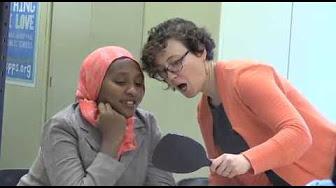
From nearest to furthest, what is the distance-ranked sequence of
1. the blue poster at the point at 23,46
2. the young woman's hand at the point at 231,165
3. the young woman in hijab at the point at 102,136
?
the young woman's hand at the point at 231,165, the young woman in hijab at the point at 102,136, the blue poster at the point at 23,46

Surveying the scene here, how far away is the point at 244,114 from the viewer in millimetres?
1142

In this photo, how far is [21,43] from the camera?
8.95 feet

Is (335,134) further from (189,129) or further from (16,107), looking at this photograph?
(16,107)

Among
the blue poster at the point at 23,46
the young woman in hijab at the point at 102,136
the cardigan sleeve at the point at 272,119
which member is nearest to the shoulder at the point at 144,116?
the young woman in hijab at the point at 102,136

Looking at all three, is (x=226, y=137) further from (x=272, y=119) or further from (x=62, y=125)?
(x=62, y=125)

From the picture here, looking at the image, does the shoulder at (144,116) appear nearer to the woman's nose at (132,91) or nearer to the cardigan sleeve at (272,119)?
the woman's nose at (132,91)

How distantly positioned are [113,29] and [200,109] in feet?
3.90

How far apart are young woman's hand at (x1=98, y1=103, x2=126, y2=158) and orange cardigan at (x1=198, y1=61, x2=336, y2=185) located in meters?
0.23

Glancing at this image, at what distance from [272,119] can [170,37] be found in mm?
317

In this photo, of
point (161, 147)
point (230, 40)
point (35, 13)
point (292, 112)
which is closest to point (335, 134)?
A: point (292, 112)

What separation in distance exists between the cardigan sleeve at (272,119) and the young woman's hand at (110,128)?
292mm

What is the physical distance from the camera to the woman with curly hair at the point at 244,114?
103 centimetres

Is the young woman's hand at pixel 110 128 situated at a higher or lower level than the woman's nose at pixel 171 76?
lower

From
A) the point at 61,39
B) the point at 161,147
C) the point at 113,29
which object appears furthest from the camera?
the point at 61,39
